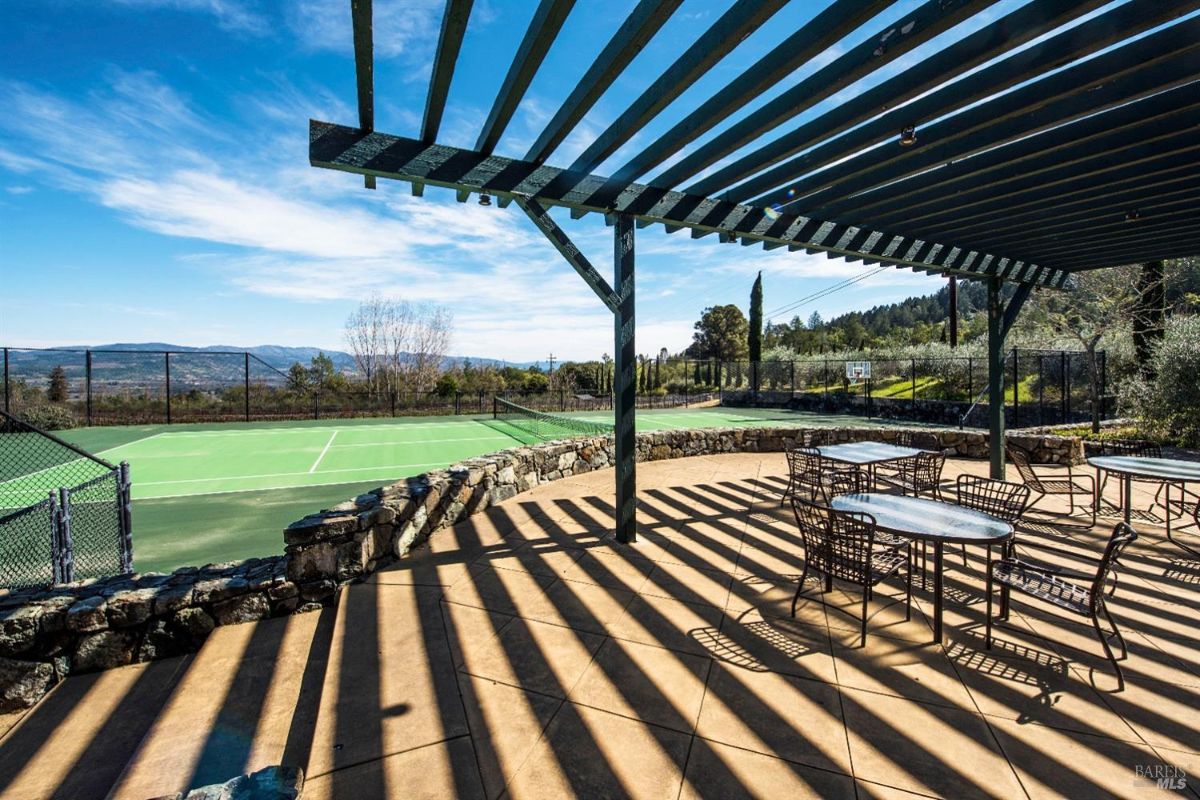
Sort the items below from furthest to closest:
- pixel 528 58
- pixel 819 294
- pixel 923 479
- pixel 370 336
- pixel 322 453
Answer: pixel 819 294 → pixel 370 336 → pixel 322 453 → pixel 923 479 → pixel 528 58

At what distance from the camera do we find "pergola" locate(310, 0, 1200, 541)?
229 centimetres

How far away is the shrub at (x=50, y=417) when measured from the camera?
14.2m

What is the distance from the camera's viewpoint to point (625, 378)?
4.58 m

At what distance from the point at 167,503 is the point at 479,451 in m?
5.82

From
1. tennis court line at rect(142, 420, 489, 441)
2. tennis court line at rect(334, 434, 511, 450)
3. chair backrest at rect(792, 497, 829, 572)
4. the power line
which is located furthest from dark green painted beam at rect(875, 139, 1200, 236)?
the power line

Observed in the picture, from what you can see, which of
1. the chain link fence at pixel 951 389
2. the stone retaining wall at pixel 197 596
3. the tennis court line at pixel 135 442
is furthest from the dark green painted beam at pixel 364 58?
the chain link fence at pixel 951 389

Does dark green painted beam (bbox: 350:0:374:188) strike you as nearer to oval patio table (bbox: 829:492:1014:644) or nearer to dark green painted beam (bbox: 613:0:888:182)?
dark green painted beam (bbox: 613:0:888:182)

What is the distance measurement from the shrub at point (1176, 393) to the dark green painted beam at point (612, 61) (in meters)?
13.1

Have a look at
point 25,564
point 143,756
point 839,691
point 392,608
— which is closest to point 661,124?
point 839,691

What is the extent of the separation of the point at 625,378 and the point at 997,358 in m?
6.29

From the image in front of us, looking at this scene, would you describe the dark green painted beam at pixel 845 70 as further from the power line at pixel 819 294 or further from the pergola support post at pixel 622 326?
the power line at pixel 819 294

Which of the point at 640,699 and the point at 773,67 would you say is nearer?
the point at 640,699

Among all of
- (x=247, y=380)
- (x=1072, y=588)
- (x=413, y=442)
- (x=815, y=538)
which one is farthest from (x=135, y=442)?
(x=1072, y=588)

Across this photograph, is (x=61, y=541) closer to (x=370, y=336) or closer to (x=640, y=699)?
(x=640, y=699)
